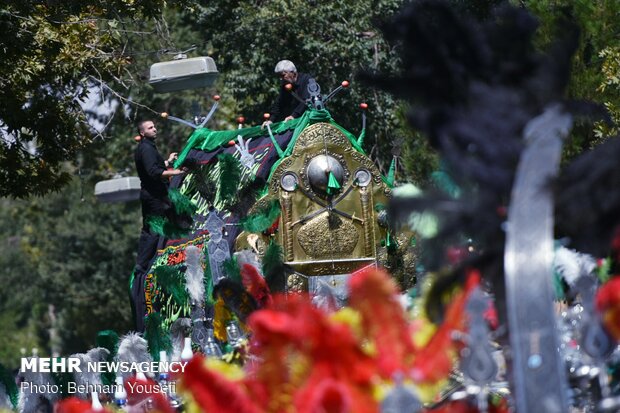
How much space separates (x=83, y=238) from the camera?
38406 mm

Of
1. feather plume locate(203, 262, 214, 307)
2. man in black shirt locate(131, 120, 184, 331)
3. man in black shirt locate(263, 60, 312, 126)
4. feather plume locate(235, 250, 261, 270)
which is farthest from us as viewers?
man in black shirt locate(263, 60, 312, 126)

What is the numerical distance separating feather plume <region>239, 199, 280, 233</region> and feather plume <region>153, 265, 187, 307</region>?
0.82 metres

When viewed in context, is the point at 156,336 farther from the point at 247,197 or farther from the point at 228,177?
the point at 228,177

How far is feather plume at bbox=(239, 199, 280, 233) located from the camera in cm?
1262

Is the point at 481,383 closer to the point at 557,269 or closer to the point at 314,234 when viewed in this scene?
the point at 557,269

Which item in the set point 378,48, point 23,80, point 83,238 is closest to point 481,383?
point 23,80

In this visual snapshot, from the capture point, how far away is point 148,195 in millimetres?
14172

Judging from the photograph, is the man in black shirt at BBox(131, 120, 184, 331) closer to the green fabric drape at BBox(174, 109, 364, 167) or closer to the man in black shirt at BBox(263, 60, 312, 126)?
the green fabric drape at BBox(174, 109, 364, 167)

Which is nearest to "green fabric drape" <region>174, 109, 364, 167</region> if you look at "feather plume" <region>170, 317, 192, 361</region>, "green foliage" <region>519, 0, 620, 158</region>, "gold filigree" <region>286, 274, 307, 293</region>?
"gold filigree" <region>286, 274, 307, 293</region>

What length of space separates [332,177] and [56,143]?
3954 millimetres

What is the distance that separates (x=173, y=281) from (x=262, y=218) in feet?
3.34

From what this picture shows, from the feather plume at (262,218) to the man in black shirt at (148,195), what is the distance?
129cm

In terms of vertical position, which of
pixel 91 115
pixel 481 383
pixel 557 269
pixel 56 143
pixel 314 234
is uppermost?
pixel 91 115

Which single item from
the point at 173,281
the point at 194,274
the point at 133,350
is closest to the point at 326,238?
the point at 194,274
